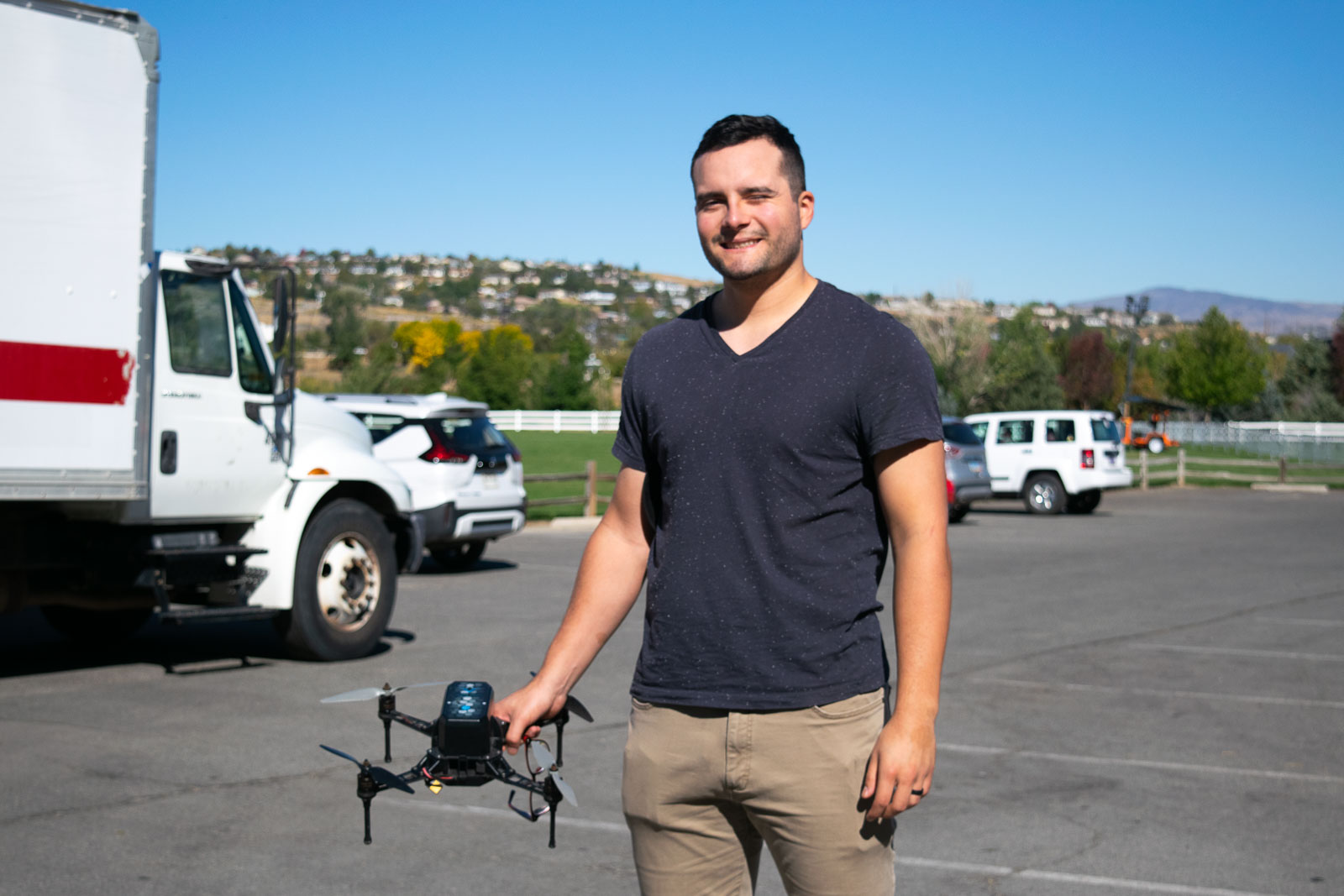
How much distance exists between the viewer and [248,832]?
5324 mm

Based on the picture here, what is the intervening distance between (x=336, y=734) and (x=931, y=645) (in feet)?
16.6

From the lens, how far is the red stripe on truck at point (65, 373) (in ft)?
24.2

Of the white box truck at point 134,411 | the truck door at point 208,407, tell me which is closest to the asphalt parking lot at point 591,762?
the white box truck at point 134,411

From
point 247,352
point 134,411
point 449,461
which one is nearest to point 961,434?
point 449,461

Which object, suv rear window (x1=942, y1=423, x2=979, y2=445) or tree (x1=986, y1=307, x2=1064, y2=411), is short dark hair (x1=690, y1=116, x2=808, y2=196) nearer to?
suv rear window (x1=942, y1=423, x2=979, y2=445)

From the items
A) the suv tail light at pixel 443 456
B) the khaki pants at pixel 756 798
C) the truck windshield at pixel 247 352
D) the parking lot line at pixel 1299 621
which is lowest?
the parking lot line at pixel 1299 621

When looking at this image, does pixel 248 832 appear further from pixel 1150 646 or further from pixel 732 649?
pixel 1150 646

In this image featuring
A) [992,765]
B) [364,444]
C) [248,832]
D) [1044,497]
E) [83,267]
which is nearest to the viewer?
[248,832]

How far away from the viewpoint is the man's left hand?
8.00ft

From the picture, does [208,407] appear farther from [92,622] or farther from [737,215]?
[737,215]

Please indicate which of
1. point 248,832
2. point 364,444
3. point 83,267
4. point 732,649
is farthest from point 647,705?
point 364,444

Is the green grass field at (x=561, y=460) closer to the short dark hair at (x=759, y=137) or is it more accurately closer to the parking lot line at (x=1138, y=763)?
the parking lot line at (x=1138, y=763)

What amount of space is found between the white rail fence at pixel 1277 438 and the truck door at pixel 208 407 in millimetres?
47877

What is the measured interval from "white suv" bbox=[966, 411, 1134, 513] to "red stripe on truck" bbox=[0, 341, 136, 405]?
20.6 m
